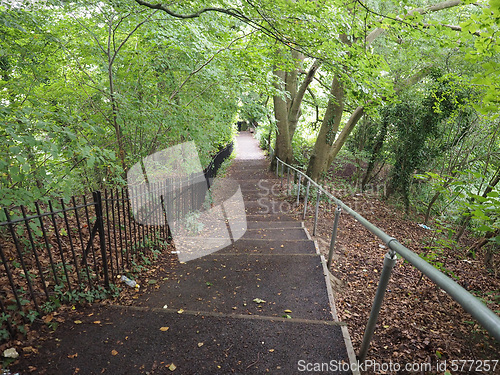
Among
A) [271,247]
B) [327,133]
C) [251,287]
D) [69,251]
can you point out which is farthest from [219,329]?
[327,133]

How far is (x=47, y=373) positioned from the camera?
2.08m

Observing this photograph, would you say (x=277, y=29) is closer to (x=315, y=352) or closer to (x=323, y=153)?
(x=315, y=352)

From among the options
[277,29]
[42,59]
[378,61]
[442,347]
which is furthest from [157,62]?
[442,347]

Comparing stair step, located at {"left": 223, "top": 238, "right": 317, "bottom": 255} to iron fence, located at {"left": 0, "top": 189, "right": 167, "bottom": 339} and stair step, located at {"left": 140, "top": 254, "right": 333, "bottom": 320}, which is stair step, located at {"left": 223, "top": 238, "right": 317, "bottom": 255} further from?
Result: iron fence, located at {"left": 0, "top": 189, "right": 167, "bottom": 339}

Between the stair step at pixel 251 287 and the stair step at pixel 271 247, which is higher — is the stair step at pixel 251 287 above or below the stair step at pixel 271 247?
above

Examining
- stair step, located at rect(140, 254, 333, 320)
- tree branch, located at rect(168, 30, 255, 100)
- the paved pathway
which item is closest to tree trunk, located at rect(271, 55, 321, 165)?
tree branch, located at rect(168, 30, 255, 100)

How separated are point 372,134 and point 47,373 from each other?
39.4 ft

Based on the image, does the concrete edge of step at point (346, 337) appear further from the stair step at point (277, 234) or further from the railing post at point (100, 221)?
the railing post at point (100, 221)

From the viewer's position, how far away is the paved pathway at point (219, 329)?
216 centimetres

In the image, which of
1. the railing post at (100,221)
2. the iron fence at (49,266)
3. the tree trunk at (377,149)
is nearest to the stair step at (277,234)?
the iron fence at (49,266)

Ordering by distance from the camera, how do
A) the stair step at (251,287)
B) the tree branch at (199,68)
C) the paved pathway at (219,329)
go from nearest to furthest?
the paved pathway at (219,329)
the stair step at (251,287)
the tree branch at (199,68)

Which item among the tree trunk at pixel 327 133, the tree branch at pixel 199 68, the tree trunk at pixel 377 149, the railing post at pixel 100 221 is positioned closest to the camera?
the railing post at pixel 100 221

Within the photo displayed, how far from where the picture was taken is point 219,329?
2.52m

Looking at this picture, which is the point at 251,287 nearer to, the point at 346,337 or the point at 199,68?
the point at 346,337
